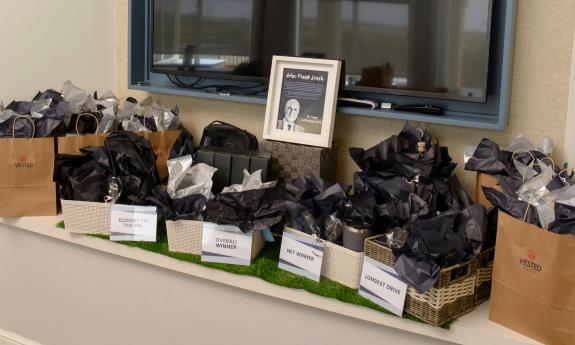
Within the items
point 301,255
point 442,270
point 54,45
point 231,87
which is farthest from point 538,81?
point 54,45

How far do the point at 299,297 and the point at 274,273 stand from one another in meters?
0.11

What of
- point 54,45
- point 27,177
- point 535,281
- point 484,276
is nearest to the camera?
point 535,281

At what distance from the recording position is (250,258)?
1941 mm

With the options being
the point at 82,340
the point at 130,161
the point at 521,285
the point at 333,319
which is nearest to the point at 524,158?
the point at 521,285

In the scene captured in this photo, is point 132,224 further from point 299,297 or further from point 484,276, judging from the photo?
point 484,276

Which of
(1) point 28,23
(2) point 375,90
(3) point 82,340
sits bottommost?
(3) point 82,340

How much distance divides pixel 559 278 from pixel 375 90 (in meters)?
0.94

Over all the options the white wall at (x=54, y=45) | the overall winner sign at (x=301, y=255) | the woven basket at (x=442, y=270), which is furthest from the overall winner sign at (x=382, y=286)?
the white wall at (x=54, y=45)

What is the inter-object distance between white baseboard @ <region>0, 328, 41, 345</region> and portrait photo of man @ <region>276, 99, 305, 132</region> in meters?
1.29

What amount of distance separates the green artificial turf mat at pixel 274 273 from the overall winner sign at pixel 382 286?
0.07ft

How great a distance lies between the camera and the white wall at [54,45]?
259 centimetres

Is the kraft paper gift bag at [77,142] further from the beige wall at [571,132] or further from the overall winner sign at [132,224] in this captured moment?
the beige wall at [571,132]

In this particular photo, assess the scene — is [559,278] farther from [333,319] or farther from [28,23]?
[28,23]

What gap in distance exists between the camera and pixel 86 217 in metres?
2.17
